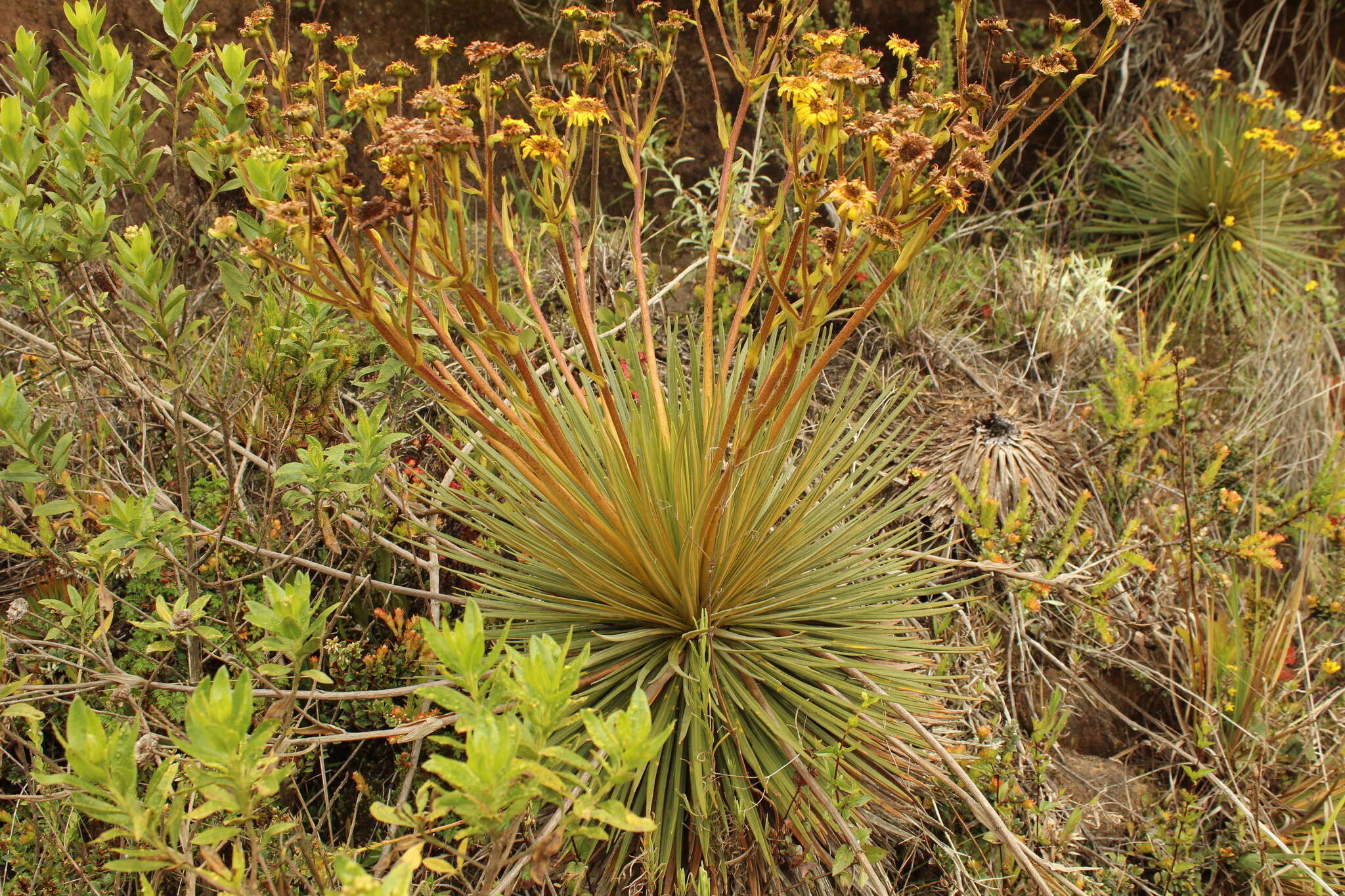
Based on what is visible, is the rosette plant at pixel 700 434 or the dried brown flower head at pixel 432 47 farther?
the dried brown flower head at pixel 432 47

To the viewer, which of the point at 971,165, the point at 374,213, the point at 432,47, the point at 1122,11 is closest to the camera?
the point at 374,213

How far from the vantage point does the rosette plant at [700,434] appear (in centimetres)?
138

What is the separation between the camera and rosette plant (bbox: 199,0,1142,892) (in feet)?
4.51

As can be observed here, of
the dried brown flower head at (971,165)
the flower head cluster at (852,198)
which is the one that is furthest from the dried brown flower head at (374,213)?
the dried brown flower head at (971,165)

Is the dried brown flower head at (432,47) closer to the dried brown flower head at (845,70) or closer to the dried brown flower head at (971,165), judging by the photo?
the dried brown flower head at (845,70)

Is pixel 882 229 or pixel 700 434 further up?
pixel 882 229

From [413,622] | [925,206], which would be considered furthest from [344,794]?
[925,206]

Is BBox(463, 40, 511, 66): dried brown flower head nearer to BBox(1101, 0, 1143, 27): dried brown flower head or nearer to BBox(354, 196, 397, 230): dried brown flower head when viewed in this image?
BBox(354, 196, 397, 230): dried brown flower head

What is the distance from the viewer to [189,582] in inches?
70.2

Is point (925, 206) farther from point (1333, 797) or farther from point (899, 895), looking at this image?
point (1333, 797)

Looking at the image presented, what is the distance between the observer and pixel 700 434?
1877 millimetres

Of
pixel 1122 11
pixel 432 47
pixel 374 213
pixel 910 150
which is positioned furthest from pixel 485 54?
pixel 1122 11

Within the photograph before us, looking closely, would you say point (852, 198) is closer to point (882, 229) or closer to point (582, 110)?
point (882, 229)

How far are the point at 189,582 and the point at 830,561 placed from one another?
1.26 m
